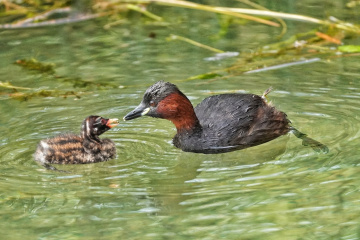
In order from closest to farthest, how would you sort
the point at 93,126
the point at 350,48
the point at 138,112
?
the point at 93,126
the point at 138,112
the point at 350,48

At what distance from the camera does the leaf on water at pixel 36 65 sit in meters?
8.41

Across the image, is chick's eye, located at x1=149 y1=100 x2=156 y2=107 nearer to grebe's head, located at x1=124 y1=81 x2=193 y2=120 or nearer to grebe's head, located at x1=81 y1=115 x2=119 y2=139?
grebe's head, located at x1=124 y1=81 x2=193 y2=120

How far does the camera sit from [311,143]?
6125 millimetres

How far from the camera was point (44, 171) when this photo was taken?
19.2 ft

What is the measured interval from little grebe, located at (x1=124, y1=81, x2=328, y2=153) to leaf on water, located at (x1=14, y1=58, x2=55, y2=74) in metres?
2.21

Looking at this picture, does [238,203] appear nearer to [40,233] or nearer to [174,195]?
[174,195]

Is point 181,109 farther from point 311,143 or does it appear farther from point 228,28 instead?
point 228,28

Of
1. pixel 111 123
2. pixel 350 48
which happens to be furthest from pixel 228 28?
pixel 111 123

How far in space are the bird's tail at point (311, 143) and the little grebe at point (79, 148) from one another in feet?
4.94

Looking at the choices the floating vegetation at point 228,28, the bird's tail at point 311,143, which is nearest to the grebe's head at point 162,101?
the bird's tail at point 311,143

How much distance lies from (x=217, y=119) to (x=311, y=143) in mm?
839

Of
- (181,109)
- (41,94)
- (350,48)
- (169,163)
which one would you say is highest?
(350,48)

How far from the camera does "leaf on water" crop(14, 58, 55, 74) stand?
8406mm

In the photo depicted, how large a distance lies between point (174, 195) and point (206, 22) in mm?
5124
